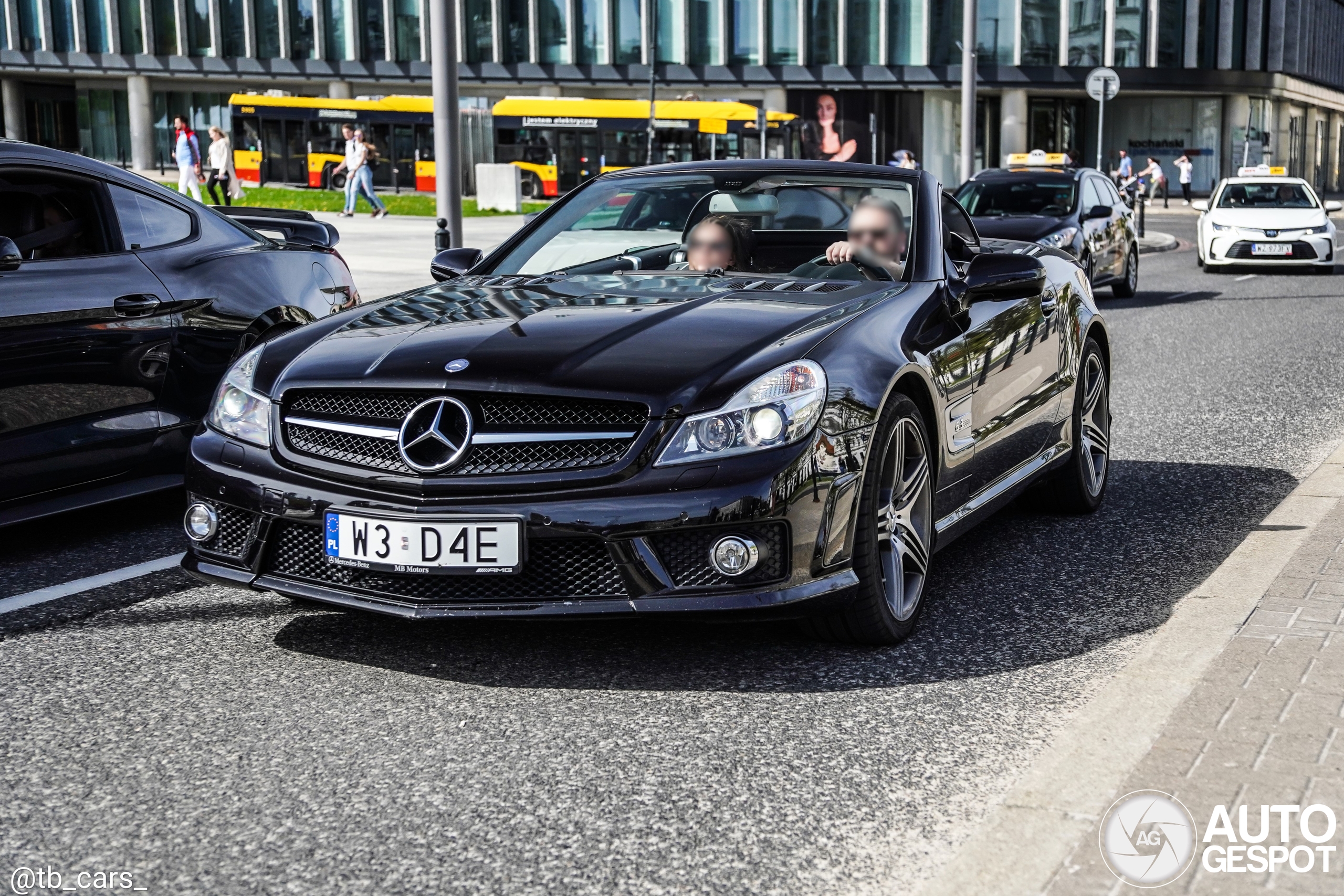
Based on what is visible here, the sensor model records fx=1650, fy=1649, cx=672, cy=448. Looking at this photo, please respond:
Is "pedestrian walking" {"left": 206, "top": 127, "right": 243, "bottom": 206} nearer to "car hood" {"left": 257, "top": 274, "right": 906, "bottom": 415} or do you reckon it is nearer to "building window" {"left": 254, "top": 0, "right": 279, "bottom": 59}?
"car hood" {"left": 257, "top": 274, "right": 906, "bottom": 415}

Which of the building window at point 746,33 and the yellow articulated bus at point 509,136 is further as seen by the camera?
the building window at point 746,33

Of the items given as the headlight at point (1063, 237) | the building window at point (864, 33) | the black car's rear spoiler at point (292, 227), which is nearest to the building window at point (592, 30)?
the building window at point (864, 33)

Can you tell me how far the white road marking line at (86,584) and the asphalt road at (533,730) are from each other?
0.08 m

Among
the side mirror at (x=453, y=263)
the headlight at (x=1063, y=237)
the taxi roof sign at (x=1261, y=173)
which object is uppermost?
the side mirror at (x=453, y=263)

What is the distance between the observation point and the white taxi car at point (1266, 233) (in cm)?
2227

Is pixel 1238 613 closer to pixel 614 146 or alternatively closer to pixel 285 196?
pixel 285 196

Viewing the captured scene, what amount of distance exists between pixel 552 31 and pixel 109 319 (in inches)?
2466

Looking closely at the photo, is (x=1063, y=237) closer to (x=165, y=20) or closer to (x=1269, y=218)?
(x=1269, y=218)

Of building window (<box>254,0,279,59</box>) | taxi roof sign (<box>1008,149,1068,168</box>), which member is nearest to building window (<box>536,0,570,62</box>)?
building window (<box>254,0,279,59</box>)

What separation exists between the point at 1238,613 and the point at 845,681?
1342mm

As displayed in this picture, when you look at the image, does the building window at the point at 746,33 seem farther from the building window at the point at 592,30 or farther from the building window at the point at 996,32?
the building window at the point at 996,32

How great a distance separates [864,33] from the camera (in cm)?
6456

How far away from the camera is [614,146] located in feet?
160

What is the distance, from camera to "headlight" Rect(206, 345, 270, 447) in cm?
439
